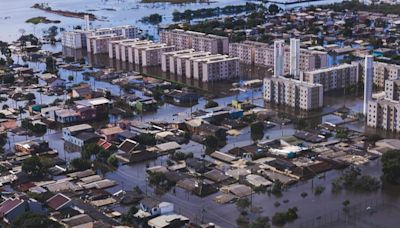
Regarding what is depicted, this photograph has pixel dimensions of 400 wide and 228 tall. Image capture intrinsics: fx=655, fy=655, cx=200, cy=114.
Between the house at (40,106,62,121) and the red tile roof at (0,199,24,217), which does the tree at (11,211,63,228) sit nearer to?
the red tile roof at (0,199,24,217)

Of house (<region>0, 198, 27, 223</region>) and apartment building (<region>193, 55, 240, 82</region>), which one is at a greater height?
apartment building (<region>193, 55, 240, 82</region>)

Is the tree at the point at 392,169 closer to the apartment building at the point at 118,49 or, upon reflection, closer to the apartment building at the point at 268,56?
the apartment building at the point at 268,56

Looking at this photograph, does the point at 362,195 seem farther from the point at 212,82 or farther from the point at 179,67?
the point at 179,67

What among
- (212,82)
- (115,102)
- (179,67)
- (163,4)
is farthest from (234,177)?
(163,4)

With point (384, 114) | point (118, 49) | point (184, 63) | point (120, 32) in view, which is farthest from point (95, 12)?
point (384, 114)

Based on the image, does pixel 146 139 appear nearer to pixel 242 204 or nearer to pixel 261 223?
pixel 242 204

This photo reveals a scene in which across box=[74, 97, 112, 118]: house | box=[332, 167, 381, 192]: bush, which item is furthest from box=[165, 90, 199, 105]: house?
box=[332, 167, 381, 192]: bush
